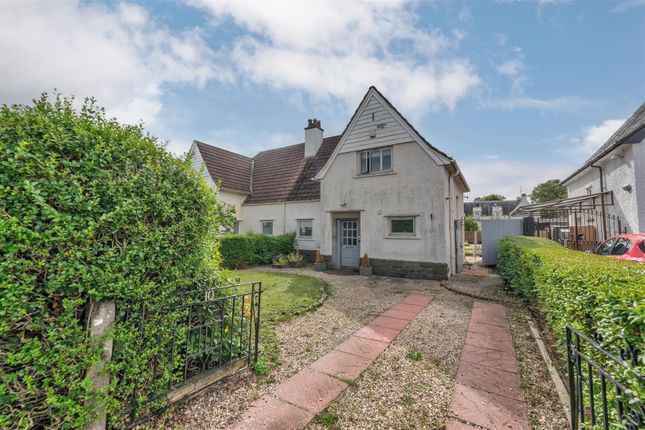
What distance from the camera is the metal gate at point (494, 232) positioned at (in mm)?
13375

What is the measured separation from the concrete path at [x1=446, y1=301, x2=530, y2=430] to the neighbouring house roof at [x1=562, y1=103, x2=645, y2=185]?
9567mm

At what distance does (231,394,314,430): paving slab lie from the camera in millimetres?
2648

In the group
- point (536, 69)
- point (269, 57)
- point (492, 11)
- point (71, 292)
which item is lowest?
point (71, 292)

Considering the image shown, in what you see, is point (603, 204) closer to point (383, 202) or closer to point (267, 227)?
point (383, 202)

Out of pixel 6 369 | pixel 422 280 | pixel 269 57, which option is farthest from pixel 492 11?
pixel 6 369

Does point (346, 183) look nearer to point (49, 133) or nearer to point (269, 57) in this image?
point (269, 57)

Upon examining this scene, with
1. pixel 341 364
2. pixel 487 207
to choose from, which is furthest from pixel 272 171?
pixel 487 207

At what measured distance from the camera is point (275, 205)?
16297 mm

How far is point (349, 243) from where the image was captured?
41.2 feet

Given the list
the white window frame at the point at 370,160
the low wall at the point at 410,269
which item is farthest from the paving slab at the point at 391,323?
the white window frame at the point at 370,160

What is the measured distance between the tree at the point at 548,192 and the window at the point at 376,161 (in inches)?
2100

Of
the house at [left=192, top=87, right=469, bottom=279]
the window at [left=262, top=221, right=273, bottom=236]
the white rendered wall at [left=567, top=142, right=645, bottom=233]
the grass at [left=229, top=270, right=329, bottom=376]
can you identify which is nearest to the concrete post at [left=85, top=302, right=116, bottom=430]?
the grass at [left=229, top=270, right=329, bottom=376]

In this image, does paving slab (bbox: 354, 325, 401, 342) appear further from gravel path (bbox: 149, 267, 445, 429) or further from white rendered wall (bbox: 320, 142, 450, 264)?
white rendered wall (bbox: 320, 142, 450, 264)

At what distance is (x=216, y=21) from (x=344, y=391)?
9.58 m
